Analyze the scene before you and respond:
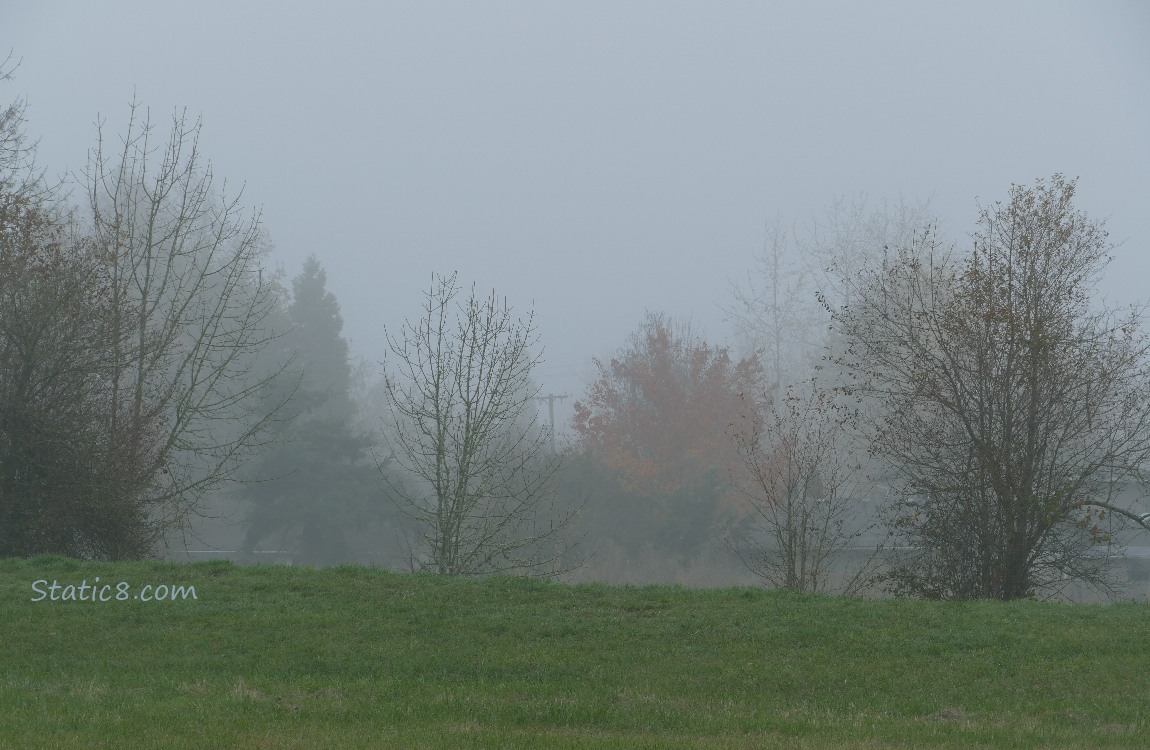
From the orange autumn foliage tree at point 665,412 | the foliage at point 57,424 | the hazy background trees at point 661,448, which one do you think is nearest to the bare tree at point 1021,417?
the foliage at point 57,424

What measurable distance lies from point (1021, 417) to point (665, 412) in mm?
30117

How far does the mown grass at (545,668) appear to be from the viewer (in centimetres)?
726

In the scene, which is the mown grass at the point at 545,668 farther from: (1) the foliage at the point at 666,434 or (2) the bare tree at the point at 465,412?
(1) the foliage at the point at 666,434

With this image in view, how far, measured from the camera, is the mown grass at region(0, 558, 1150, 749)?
7.26 m

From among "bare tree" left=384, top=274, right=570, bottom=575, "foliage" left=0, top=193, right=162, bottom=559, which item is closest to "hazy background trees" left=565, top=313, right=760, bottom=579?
"bare tree" left=384, top=274, right=570, bottom=575

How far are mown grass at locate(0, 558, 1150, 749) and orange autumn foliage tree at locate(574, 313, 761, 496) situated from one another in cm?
3014

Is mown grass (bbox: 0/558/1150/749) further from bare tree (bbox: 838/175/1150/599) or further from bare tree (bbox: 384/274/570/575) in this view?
bare tree (bbox: 384/274/570/575)

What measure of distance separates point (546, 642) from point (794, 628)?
103 inches

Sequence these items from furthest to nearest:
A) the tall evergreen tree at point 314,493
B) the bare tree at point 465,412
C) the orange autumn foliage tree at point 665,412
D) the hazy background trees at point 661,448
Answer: the orange autumn foliage tree at point 665,412
the tall evergreen tree at point 314,493
the hazy background trees at point 661,448
the bare tree at point 465,412

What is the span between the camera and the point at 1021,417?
1656 cm

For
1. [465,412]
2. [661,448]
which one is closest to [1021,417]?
[465,412]

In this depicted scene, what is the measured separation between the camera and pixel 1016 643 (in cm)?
1010

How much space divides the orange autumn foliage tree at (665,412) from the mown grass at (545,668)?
98.9 feet

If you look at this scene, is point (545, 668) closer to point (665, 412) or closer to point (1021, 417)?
point (1021, 417)
